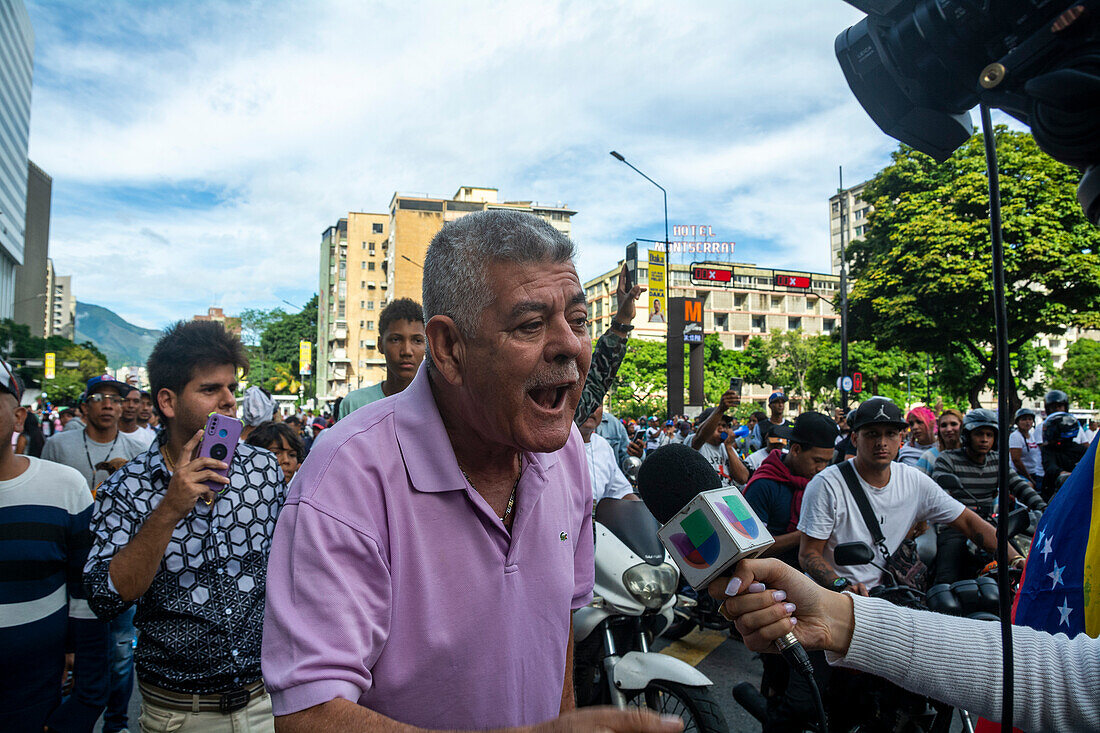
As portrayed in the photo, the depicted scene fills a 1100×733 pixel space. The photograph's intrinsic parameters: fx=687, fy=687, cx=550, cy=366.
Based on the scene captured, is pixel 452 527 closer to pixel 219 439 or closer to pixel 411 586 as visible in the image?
pixel 411 586

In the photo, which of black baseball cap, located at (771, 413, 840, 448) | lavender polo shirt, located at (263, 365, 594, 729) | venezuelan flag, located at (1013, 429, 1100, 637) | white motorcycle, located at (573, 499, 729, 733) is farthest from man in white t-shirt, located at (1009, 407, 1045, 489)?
lavender polo shirt, located at (263, 365, 594, 729)

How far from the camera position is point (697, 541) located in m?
1.50

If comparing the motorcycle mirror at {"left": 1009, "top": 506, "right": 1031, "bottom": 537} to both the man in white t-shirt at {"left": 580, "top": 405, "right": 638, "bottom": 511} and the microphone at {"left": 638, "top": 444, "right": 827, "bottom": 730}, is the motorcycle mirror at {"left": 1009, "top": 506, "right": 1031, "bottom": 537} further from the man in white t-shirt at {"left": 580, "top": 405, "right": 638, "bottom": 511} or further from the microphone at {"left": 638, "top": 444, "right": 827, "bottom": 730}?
the microphone at {"left": 638, "top": 444, "right": 827, "bottom": 730}

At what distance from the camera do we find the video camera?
1271 mm

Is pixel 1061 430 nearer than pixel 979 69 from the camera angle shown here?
No

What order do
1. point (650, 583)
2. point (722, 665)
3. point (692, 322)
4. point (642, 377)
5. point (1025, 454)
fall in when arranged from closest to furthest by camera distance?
point (650, 583)
point (722, 665)
point (1025, 454)
point (692, 322)
point (642, 377)

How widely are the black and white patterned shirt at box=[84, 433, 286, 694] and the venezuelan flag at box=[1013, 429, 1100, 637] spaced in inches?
95.7

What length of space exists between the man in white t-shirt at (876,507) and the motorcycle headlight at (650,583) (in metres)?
0.94

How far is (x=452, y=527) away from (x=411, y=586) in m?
0.15

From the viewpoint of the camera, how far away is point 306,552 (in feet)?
4.22

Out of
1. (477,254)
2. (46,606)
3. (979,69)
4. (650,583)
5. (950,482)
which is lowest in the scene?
(650,583)

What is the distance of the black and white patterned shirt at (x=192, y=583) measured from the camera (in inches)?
94.7

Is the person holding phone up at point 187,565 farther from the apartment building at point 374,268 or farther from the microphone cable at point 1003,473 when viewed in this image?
the apartment building at point 374,268

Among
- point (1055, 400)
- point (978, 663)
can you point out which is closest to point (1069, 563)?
point (978, 663)
